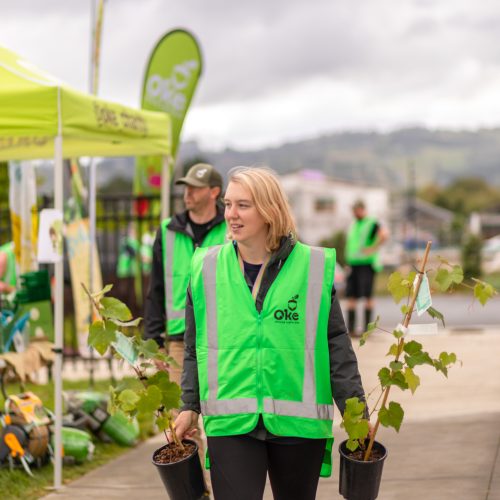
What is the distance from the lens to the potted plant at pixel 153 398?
10.6ft

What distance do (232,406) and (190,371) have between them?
246 millimetres

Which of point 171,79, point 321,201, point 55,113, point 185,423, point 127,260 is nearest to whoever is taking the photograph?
point 185,423

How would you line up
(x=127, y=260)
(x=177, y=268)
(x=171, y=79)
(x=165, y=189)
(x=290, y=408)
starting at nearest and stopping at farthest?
(x=290, y=408) → (x=177, y=268) → (x=165, y=189) → (x=171, y=79) → (x=127, y=260)

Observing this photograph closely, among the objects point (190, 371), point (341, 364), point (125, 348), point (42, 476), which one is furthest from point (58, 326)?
point (341, 364)

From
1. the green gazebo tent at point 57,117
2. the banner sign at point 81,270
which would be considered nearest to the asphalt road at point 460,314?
the banner sign at point 81,270

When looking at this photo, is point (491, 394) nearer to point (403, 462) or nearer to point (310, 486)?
point (403, 462)

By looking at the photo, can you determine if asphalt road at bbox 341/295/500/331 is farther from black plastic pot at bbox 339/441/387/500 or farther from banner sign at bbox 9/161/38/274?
black plastic pot at bbox 339/441/387/500

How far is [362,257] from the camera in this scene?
12.4m

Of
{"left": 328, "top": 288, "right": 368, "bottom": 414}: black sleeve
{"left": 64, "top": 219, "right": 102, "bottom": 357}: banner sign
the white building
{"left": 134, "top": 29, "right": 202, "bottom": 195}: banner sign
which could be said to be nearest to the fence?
{"left": 134, "top": 29, "right": 202, "bottom": 195}: banner sign

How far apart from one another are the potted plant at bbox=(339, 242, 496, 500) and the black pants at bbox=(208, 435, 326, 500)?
11cm

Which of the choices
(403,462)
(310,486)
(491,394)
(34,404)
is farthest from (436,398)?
(310,486)

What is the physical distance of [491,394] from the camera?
27.3ft

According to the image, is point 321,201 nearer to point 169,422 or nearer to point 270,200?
point 270,200

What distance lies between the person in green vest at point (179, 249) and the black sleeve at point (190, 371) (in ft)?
5.74
